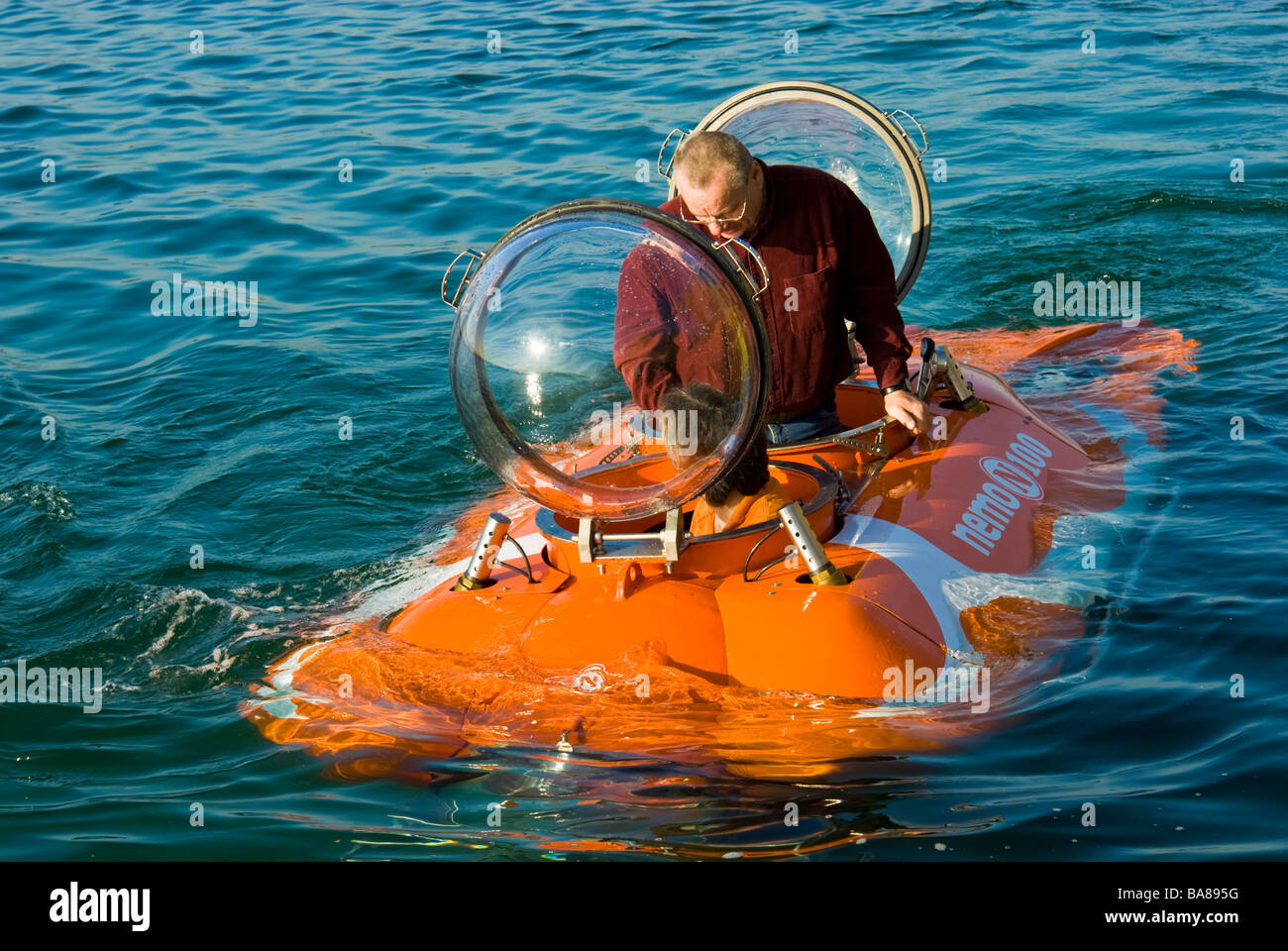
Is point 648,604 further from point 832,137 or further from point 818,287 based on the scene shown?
point 832,137

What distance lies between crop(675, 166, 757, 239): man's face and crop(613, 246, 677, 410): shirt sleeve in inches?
23.8

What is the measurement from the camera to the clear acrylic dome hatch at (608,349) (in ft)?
13.2

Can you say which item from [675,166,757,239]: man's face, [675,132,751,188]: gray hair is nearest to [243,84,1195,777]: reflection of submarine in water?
[675,166,757,239]: man's face

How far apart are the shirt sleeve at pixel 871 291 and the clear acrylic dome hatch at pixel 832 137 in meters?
0.43

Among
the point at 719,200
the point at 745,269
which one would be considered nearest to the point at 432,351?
the point at 719,200

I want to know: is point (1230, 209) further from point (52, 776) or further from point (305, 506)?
point (52, 776)

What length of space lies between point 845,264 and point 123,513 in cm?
375

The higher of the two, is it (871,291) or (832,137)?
(832,137)

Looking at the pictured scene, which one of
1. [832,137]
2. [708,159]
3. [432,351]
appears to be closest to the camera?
[708,159]

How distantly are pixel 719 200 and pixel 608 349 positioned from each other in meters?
0.78

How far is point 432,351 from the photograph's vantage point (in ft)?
28.3

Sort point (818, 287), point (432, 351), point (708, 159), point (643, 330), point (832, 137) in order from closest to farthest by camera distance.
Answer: point (643, 330)
point (708, 159)
point (818, 287)
point (832, 137)
point (432, 351)

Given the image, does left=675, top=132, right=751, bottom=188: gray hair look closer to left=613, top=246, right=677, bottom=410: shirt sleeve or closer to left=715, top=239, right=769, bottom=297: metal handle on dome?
left=715, top=239, right=769, bottom=297: metal handle on dome

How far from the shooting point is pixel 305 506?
6703 mm
